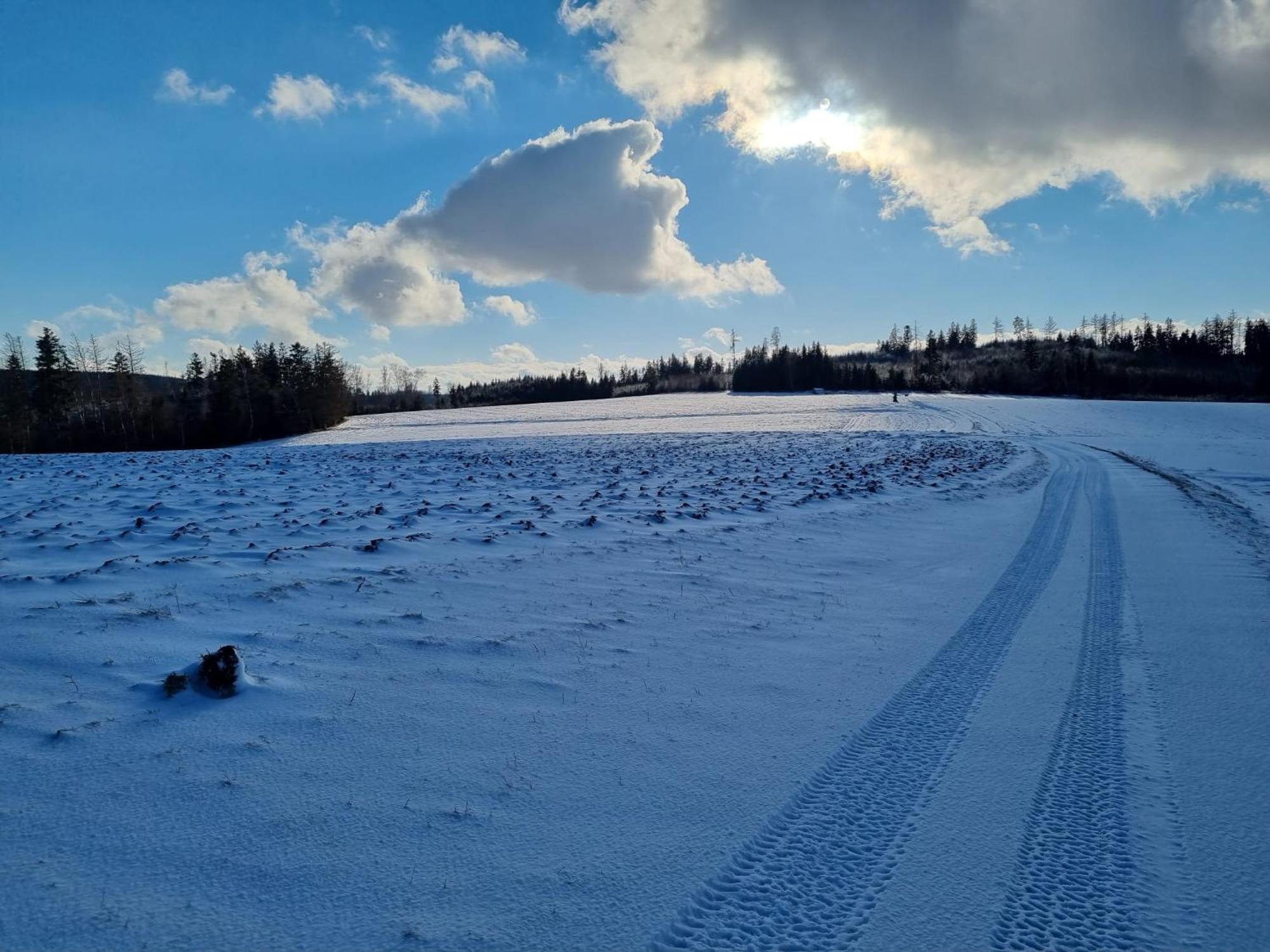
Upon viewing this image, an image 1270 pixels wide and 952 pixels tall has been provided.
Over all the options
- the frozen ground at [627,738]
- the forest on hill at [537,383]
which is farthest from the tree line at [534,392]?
the frozen ground at [627,738]

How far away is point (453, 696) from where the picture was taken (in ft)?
15.3

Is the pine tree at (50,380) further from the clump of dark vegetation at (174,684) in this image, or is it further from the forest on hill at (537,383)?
the clump of dark vegetation at (174,684)

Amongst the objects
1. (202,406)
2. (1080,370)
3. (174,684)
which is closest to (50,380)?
(202,406)

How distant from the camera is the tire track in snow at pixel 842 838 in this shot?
273cm

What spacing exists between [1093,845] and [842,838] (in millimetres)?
1260

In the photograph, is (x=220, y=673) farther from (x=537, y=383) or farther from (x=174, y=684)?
(x=537, y=383)

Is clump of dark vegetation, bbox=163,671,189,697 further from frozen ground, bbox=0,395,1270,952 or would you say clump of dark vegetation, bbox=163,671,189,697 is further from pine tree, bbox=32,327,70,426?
pine tree, bbox=32,327,70,426

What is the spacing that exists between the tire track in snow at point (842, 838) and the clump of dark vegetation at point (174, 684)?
3.72 meters

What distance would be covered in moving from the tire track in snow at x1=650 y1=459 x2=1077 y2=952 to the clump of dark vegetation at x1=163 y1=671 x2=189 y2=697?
3.72 m

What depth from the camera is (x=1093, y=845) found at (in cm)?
321

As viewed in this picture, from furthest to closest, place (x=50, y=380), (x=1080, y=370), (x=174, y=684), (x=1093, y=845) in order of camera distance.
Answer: (x=1080, y=370)
(x=50, y=380)
(x=174, y=684)
(x=1093, y=845)

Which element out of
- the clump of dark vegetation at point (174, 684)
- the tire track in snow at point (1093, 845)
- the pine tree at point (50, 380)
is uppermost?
the pine tree at point (50, 380)

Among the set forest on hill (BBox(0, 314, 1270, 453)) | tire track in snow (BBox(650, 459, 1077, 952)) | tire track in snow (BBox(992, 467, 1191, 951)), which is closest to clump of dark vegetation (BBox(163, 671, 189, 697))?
tire track in snow (BBox(650, 459, 1077, 952))

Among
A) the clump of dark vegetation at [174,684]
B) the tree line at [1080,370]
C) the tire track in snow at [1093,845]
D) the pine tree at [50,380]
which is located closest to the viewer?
the tire track in snow at [1093,845]
